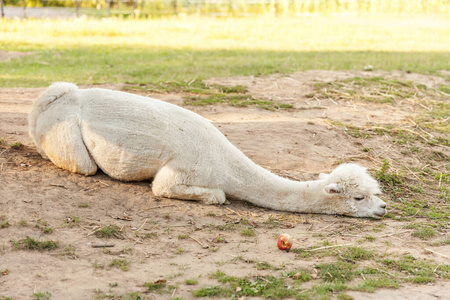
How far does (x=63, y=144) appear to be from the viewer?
5328 millimetres

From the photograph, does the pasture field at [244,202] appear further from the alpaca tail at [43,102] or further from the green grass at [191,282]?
the alpaca tail at [43,102]

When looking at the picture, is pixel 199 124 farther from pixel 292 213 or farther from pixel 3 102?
pixel 3 102

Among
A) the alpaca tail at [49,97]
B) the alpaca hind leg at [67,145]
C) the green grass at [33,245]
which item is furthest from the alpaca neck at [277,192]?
the alpaca tail at [49,97]

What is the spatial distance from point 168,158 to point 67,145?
3.48 feet

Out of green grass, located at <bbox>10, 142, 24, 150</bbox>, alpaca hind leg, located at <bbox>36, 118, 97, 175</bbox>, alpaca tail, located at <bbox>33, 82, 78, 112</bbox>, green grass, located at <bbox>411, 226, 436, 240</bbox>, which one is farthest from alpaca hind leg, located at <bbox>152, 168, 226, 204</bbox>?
green grass, located at <bbox>411, 226, 436, 240</bbox>

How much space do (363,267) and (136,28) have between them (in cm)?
1488

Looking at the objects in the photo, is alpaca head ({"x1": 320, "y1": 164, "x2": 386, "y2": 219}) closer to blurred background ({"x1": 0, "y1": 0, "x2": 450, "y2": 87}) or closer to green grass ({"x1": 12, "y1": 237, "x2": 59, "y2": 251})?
green grass ({"x1": 12, "y1": 237, "x2": 59, "y2": 251})

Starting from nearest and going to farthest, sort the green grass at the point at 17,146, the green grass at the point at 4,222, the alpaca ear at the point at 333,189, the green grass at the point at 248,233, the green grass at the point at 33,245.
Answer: the green grass at the point at 33,245 < the green grass at the point at 4,222 < the green grass at the point at 248,233 < the alpaca ear at the point at 333,189 < the green grass at the point at 17,146

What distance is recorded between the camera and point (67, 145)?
5320mm

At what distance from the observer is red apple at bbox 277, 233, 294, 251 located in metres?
4.38

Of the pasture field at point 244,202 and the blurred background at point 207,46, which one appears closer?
the pasture field at point 244,202

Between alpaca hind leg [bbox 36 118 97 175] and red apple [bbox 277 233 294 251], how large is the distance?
2.18 m

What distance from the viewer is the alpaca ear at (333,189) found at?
16.8 feet

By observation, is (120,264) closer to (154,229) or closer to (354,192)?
(154,229)
